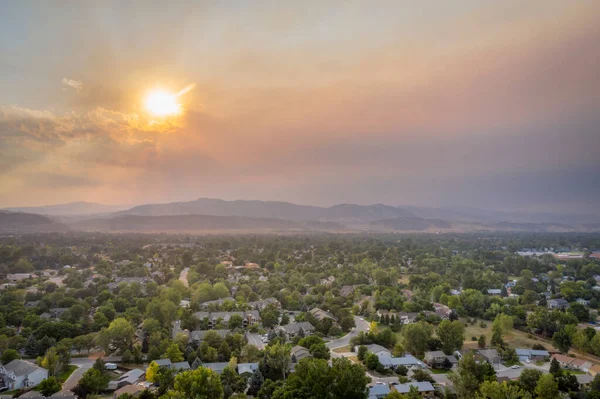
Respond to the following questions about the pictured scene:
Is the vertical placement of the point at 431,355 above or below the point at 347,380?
below

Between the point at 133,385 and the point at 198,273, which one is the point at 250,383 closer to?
the point at 133,385

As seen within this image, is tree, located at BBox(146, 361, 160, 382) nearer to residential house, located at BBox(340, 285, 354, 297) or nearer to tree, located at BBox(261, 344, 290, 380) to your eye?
tree, located at BBox(261, 344, 290, 380)

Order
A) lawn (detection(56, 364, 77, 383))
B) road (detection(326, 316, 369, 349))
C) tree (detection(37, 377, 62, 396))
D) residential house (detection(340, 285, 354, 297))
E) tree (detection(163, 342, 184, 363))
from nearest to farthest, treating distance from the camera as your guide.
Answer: tree (detection(37, 377, 62, 396)) → lawn (detection(56, 364, 77, 383)) → tree (detection(163, 342, 184, 363)) → road (detection(326, 316, 369, 349)) → residential house (detection(340, 285, 354, 297))

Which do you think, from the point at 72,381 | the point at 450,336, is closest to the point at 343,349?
the point at 450,336

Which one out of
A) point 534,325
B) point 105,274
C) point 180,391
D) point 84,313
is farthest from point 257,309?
point 105,274

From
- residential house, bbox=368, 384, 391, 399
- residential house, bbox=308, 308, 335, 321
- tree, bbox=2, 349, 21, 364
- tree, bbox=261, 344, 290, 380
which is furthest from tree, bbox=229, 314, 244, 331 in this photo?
tree, bbox=2, 349, 21, 364
